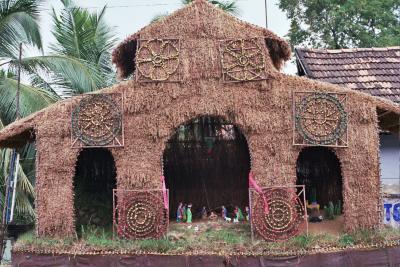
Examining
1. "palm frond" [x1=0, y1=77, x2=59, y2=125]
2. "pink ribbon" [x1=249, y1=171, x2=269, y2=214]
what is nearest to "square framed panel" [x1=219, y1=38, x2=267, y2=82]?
"pink ribbon" [x1=249, y1=171, x2=269, y2=214]

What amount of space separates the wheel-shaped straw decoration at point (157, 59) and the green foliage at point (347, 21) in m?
12.3

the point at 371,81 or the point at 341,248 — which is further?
the point at 371,81

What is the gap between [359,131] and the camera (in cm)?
1127

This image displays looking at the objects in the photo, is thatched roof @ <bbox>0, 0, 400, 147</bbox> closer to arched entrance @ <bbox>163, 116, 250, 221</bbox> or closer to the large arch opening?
the large arch opening

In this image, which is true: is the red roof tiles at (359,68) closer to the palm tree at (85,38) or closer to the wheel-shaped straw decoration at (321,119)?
the wheel-shaped straw decoration at (321,119)

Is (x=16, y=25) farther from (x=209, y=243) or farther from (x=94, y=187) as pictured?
(x=209, y=243)

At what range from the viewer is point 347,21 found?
71.5ft

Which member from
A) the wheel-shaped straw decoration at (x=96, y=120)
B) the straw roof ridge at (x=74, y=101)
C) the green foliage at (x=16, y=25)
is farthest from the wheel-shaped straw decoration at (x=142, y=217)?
the green foliage at (x=16, y=25)

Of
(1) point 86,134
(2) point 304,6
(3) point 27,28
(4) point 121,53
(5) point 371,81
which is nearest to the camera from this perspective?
(1) point 86,134

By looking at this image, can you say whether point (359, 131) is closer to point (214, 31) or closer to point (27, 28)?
point (214, 31)

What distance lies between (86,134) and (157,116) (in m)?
1.56

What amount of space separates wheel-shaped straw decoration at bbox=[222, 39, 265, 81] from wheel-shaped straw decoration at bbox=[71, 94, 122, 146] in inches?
102

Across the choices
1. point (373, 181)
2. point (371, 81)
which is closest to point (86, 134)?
point (373, 181)

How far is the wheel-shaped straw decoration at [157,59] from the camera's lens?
1131cm
